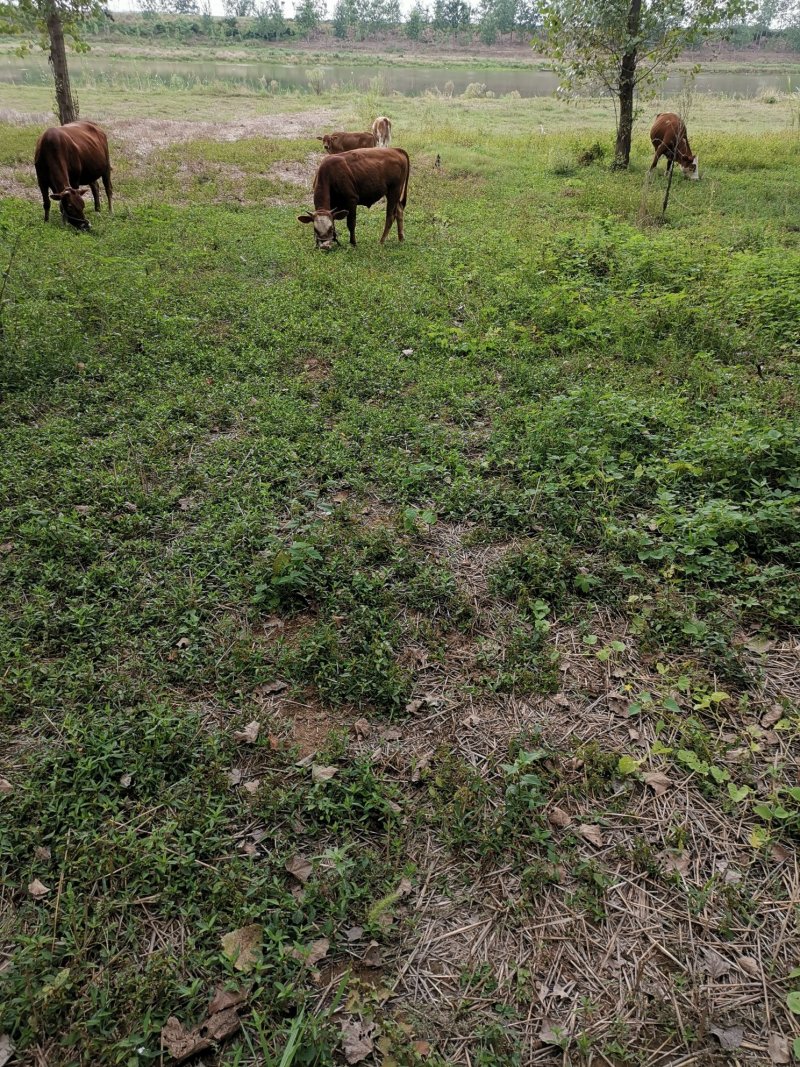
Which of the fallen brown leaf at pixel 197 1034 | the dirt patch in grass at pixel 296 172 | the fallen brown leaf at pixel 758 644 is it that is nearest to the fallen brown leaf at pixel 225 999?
the fallen brown leaf at pixel 197 1034

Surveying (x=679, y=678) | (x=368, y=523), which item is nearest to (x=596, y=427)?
(x=368, y=523)

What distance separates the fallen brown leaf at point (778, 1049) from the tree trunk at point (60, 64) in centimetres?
1891

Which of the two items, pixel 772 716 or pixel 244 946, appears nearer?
pixel 244 946

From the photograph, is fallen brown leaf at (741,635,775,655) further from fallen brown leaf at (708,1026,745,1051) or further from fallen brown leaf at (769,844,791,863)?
fallen brown leaf at (708,1026,745,1051)

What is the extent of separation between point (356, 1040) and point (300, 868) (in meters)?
0.62

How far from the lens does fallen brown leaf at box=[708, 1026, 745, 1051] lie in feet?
6.68

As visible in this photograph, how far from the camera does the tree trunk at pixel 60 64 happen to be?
14.5 metres

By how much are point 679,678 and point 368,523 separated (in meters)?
2.28

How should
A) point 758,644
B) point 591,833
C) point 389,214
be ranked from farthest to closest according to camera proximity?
point 389,214
point 758,644
point 591,833

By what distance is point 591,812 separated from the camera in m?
2.76

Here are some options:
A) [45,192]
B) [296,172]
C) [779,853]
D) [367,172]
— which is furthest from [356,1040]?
[296,172]

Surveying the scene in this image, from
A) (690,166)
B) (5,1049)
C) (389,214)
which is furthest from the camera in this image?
(690,166)

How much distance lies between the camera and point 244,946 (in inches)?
89.7

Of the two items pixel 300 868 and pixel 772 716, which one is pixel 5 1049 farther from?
pixel 772 716
